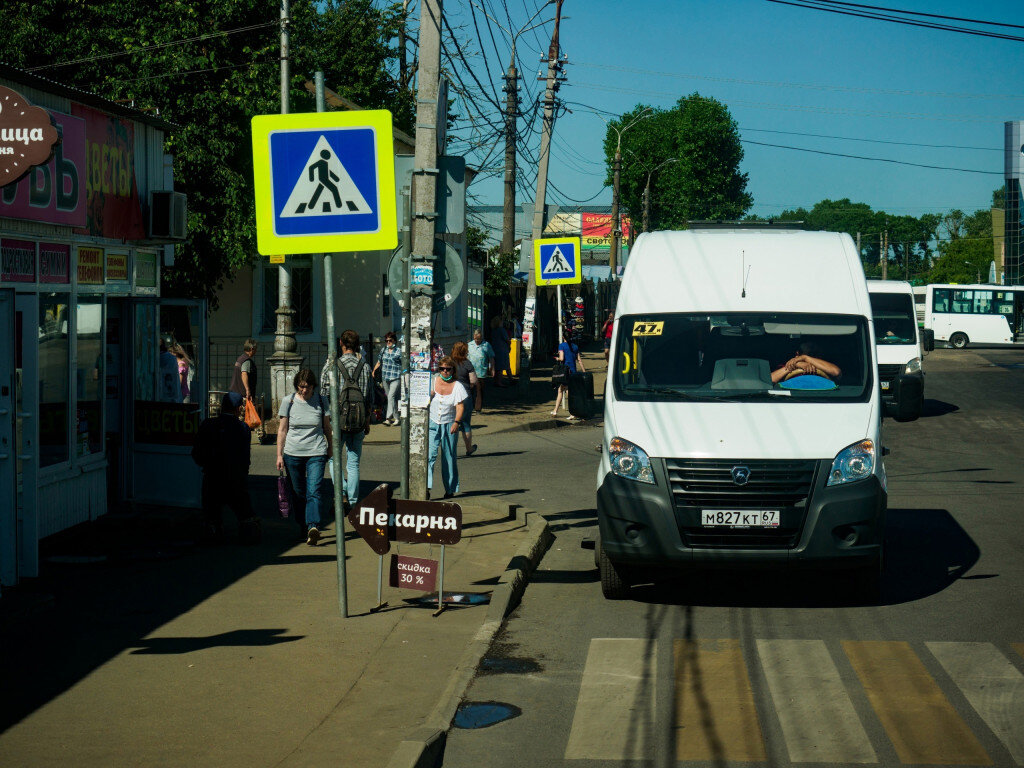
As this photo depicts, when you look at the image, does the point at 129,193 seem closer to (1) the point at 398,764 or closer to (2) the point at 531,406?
(1) the point at 398,764

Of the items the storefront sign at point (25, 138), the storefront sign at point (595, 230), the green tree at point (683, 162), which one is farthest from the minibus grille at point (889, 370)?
the storefront sign at point (595, 230)

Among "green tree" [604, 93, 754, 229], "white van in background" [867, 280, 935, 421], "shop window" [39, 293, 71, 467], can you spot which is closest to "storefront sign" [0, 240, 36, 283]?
"shop window" [39, 293, 71, 467]

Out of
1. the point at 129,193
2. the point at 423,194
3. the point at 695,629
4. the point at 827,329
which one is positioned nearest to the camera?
the point at 695,629

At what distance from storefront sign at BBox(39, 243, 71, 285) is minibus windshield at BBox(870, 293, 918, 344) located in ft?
54.9

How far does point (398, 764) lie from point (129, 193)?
8.52 m

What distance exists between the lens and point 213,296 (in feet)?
82.4

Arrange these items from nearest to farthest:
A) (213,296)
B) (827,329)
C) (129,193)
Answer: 1. (827,329)
2. (129,193)
3. (213,296)

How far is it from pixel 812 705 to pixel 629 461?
8.08ft

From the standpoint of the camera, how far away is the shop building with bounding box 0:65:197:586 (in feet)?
29.3

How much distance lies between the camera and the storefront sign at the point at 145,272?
12305 millimetres

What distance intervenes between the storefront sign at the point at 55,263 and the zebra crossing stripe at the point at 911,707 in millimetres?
7165

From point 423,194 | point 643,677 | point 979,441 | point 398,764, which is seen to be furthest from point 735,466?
point 979,441

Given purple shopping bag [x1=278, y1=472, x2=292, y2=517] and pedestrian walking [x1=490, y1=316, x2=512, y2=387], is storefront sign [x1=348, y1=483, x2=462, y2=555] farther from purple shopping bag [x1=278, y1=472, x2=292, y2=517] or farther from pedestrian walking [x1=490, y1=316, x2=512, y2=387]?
pedestrian walking [x1=490, y1=316, x2=512, y2=387]

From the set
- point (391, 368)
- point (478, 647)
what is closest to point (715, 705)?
point (478, 647)
